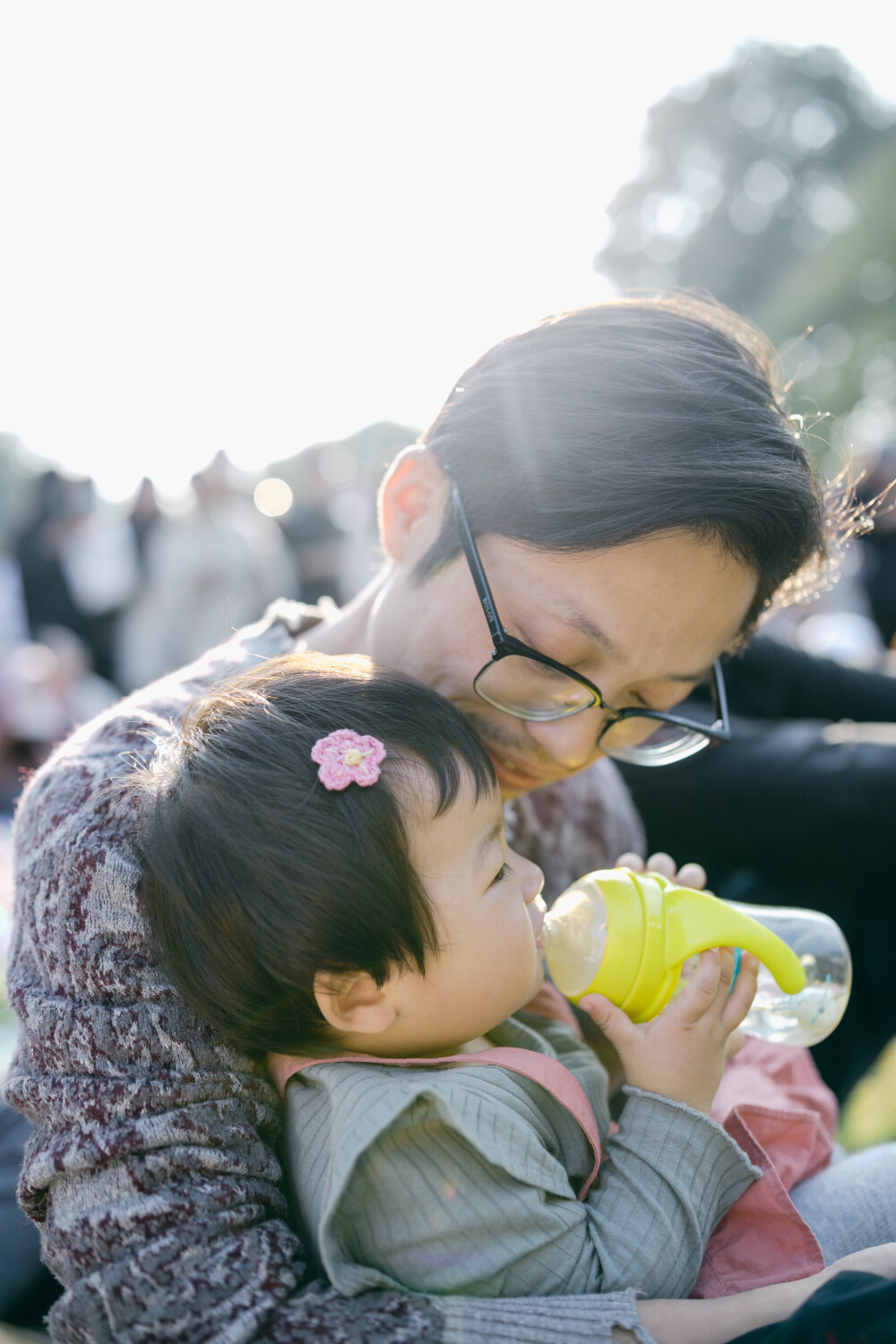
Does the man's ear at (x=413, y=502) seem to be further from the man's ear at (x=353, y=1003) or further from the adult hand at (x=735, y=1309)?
the adult hand at (x=735, y=1309)

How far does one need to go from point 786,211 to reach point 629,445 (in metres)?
20.4

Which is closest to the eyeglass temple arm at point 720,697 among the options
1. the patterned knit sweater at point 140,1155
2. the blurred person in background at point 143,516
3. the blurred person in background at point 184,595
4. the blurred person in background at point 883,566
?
the patterned knit sweater at point 140,1155

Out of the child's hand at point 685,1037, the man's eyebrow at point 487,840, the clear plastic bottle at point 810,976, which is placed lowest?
the clear plastic bottle at point 810,976

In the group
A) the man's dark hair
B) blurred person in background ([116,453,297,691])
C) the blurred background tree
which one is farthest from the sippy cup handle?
the blurred background tree

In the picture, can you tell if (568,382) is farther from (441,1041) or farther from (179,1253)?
(179,1253)

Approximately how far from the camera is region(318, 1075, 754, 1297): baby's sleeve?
1092 mm

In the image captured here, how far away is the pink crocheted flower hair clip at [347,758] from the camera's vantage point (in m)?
1.20

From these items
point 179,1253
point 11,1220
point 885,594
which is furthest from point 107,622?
point 179,1253

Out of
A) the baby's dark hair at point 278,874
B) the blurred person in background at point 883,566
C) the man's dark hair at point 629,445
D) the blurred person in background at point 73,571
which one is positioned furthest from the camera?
the blurred person in background at point 73,571

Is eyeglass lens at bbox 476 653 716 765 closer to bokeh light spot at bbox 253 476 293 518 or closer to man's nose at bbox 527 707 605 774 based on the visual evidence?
man's nose at bbox 527 707 605 774

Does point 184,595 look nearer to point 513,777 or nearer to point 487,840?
point 513,777

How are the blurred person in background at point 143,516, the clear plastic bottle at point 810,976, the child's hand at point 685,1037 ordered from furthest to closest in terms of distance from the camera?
the blurred person in background at point 143,516 < the clear plastic bottle at point 810,976 < the child's hand at point 685,1037

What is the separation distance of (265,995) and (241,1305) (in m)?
0.32

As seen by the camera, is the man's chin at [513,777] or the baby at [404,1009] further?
the man's chin at [513,777]
